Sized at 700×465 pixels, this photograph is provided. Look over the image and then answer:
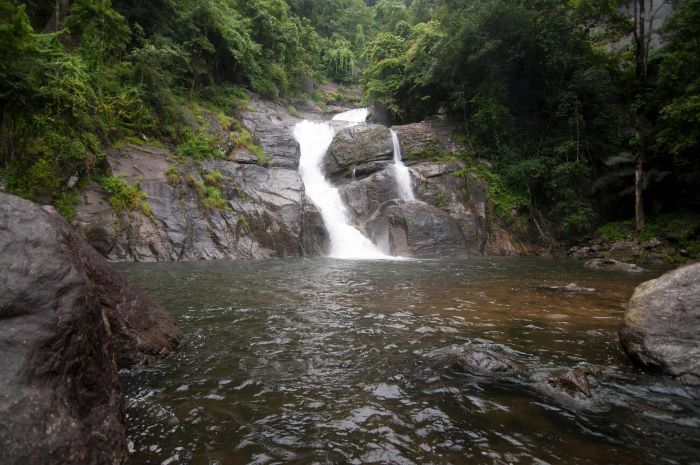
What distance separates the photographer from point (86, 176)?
1365cm

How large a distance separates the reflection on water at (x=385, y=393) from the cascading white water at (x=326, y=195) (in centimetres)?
1055

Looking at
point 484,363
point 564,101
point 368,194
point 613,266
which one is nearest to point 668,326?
point 484,363

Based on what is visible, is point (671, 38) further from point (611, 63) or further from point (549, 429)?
point (549, 429)

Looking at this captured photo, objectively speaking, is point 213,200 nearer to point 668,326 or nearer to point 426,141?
point 426,141

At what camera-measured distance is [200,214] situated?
1544 centimetres

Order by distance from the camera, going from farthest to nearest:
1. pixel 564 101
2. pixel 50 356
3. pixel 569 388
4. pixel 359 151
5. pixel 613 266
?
pixel 359 151, pixel 564 101, pixel 613 266, pixel 569 388, pixel 50 356

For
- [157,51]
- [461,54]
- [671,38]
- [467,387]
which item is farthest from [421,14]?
[467,387]

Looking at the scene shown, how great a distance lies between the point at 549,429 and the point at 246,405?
250 centimetres

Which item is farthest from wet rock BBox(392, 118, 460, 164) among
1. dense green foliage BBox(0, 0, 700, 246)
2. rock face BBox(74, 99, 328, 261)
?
rock face BBox(74, 99, 328, 261)

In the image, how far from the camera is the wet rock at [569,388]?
3318mm

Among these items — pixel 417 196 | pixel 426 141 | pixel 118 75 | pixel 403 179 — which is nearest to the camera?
pixel 118 75

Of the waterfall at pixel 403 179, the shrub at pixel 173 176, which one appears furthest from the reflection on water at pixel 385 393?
the waterfall at pixel 403 179

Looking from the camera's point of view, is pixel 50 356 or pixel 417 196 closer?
pixel 50 356

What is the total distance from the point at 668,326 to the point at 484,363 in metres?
2.12
